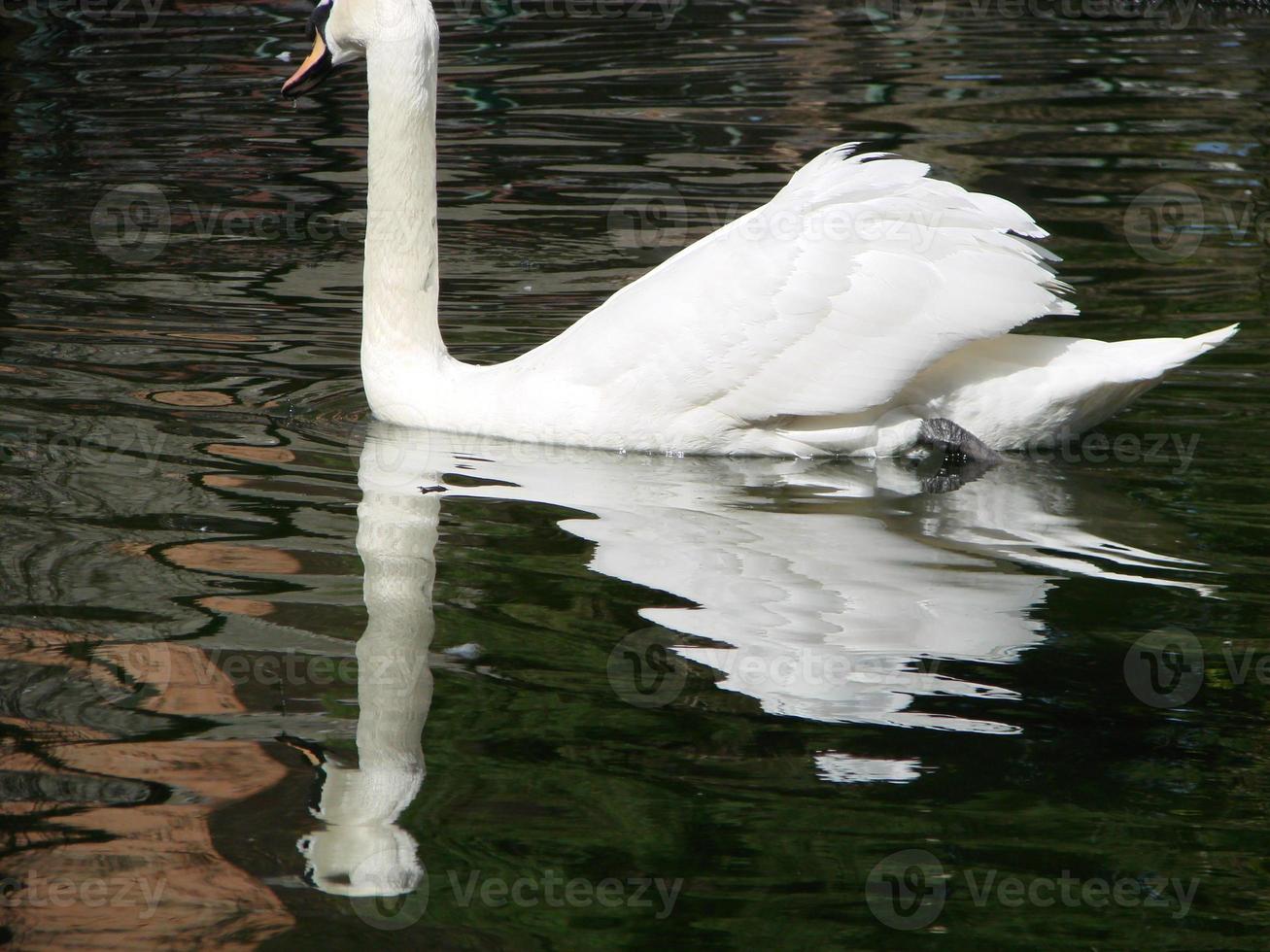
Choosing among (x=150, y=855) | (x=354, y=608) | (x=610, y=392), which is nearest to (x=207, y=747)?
(x=150, y=855)

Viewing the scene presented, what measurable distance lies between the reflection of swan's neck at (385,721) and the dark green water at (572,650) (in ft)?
0.03

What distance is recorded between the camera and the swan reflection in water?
374cm

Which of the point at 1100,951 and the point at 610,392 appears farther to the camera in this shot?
the point at 610,392

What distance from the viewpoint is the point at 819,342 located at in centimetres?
557

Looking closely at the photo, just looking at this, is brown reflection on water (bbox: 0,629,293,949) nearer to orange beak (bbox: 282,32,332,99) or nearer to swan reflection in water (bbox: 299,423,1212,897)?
swan reflection in water (bbox: 299,423,1212,897)

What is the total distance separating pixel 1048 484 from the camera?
569 cm

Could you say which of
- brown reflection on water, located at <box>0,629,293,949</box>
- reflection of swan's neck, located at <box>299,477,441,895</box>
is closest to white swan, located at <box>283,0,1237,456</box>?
reflection of swan's neck, located at <box>299,477,441,895</box>

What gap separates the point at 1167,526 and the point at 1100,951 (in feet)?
7.86

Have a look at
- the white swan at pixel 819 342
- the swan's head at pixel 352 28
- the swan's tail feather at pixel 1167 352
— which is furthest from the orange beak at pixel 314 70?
the swan's tail feather at pixel 1167 352

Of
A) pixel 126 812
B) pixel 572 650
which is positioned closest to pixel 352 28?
pixel 572 650

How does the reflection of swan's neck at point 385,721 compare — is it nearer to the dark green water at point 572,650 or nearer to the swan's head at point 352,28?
the dark green water at point 572,650

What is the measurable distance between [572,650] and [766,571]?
693mm

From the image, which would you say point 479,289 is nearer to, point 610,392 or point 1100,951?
point 610,392

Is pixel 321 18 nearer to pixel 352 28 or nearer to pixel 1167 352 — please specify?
pixel 352 28
